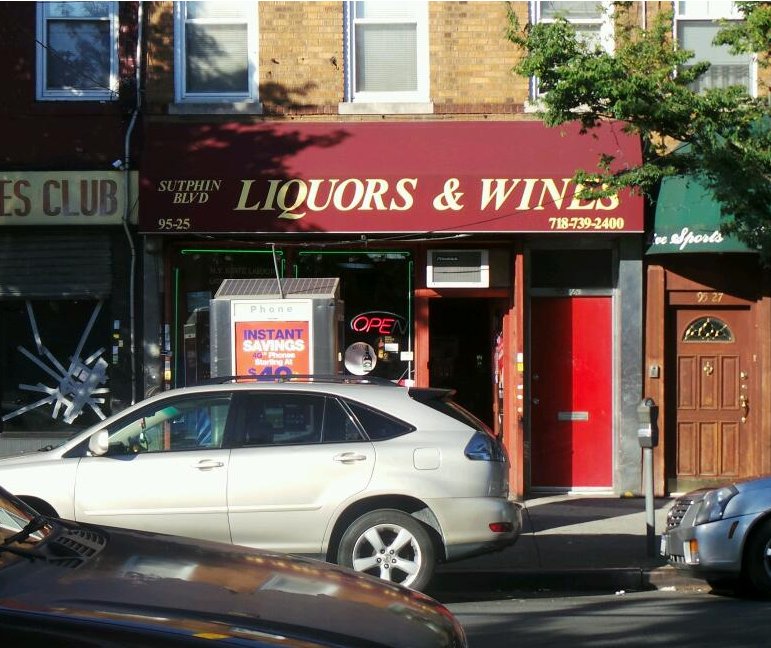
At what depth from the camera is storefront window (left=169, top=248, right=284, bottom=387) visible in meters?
12.3

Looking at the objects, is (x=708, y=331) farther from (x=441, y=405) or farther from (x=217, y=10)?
(x=217, y=10)

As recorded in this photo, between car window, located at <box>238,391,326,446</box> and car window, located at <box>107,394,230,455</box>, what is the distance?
20cm

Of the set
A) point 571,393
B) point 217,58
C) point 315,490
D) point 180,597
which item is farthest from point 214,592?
point 217,58

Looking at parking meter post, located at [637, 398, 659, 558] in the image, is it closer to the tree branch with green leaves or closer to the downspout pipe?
the tree branch with green leaves

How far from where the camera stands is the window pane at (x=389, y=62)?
41.1 ft

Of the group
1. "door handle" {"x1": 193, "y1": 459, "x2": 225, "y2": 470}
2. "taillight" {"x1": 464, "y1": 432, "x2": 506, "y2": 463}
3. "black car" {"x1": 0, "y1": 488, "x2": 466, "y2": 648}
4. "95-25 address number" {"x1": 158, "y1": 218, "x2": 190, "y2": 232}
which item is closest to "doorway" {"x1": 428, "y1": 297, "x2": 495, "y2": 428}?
"95-25 address number" {"x1": 158, "y1": 218, "x2": 190, "y2": 232}

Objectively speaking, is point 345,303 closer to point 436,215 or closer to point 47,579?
point 436,215

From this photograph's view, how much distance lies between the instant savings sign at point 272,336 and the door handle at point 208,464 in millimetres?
2602

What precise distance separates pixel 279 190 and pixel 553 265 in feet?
11.4

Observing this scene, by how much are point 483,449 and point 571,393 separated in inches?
195

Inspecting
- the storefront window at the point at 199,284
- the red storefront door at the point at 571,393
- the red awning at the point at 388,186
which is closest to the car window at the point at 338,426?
the red awning at the point at 388,186

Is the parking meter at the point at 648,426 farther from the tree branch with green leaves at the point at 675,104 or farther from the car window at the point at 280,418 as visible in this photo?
the car window at the point at 280,418

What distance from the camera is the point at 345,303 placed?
12391 mm

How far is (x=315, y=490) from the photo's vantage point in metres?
7.61
